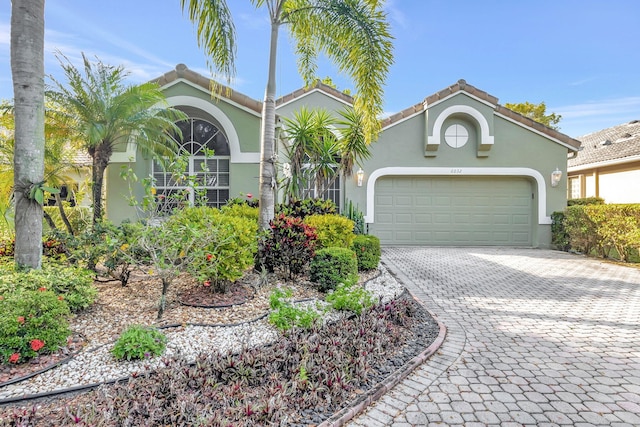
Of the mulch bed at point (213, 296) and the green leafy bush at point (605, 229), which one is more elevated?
the green leafy bush at point (605, 229)

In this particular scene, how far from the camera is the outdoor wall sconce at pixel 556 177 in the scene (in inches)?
512

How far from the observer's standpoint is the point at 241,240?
18.0 ft

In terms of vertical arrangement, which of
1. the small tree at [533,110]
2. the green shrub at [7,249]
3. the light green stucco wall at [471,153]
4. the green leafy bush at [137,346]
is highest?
the small tree at [533,110]

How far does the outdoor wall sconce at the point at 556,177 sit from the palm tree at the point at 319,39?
8789 mm

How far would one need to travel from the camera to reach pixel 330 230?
23.9 feet

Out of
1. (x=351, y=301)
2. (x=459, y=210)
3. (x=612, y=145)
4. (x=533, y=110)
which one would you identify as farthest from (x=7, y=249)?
(x=533, y=110)

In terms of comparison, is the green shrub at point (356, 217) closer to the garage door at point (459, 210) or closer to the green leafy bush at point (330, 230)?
the garage door at point (459, 210)

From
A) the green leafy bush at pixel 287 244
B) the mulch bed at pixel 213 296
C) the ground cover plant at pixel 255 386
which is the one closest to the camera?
the ground cover plant at pixel 255 386

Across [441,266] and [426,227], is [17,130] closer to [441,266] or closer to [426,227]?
[441,266]

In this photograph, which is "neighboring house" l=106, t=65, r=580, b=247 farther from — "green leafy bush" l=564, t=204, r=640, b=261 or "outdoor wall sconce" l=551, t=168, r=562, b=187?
"green leafy bush" l=564, t=204, r=640, b=261

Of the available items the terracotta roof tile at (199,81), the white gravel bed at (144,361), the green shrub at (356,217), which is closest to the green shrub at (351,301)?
the white gravel bed at (144,361)

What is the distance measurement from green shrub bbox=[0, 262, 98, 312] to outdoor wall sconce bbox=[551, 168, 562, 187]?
48.5 ft

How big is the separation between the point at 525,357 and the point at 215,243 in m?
4.33

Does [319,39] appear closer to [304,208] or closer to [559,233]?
[304,208]
